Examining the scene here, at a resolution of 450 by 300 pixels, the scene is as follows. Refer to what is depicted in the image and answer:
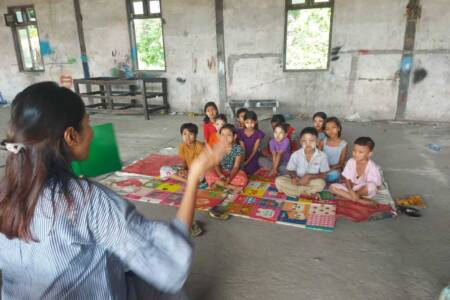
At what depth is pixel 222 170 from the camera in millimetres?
3520

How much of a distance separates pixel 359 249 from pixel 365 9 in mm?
4962

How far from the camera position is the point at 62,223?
2.82ft

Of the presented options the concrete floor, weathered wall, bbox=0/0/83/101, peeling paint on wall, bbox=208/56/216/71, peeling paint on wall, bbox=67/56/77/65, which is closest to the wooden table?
peeling paint on wall, bbox=67/56/77/65

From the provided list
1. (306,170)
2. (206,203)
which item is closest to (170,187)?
(206,203)

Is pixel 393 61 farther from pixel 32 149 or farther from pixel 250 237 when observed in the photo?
pixel 32 149

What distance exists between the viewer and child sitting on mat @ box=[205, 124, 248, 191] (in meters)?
3.31

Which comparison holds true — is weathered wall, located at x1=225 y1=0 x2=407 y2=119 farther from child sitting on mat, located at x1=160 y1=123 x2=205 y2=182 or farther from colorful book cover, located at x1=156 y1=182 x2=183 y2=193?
colorful book cover, located at x1=156 y1=182 x2=183 y2=193

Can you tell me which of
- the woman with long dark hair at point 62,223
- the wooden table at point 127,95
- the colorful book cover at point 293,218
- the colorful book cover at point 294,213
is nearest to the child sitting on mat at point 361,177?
the colorful book cover at point 294,213

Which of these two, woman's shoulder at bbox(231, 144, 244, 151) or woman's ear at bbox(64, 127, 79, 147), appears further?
woman's shoulder at bbox(231, 144, 244, 151)

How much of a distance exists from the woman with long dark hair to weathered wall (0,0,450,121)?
5948 millimetres

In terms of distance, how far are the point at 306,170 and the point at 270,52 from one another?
3803 mm

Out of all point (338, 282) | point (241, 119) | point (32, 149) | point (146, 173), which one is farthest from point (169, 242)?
point (241, 119)

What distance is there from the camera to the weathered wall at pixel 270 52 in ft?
18.7

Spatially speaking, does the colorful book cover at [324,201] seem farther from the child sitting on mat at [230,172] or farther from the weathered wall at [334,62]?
the weathered wall at [334,62]
